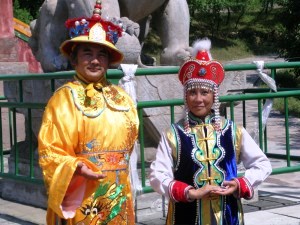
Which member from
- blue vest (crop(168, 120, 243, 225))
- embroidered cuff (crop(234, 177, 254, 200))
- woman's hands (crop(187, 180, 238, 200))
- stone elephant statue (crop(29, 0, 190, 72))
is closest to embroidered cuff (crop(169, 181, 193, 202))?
woman's hands (crop(187, 180, 238, 200))

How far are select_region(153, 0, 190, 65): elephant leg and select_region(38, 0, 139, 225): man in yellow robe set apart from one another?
121 inches

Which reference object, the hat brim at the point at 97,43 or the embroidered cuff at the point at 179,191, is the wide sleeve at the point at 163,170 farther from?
the hat brim at the point at 97,43

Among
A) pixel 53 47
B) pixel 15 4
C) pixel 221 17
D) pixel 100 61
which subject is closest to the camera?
pixel 100 61

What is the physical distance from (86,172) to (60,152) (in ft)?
0.61

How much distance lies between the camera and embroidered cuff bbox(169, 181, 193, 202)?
313 centimetres

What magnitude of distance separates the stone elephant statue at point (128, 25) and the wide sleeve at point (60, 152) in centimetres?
236

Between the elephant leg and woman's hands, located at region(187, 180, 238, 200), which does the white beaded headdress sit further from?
the elephant leg

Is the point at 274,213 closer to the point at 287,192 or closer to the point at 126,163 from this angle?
the point at 287,192

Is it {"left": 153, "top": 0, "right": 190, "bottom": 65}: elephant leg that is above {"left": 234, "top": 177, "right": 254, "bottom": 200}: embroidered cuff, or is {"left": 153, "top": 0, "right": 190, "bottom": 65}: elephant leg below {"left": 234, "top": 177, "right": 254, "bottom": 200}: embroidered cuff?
above

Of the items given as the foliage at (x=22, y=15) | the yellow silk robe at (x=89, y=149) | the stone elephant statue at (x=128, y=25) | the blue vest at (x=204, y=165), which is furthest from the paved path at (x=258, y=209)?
the foliage at (x=22, y=15)

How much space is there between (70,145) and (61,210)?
33 cm

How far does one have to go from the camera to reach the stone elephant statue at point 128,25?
585 centimetres

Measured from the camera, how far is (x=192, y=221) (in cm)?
331

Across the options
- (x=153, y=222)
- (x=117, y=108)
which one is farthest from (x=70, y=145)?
(x=153, y=222)
